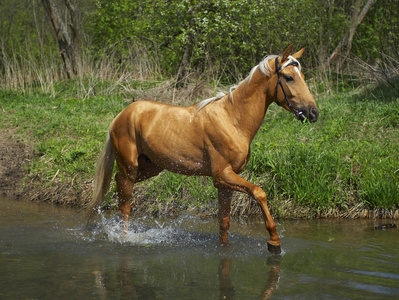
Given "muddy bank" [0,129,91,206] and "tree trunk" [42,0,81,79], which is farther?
"tree trunk" [42,0,81,79]

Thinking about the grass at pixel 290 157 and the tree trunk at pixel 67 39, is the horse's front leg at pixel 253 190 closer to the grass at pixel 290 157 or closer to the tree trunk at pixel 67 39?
the grass at pixel 290 157

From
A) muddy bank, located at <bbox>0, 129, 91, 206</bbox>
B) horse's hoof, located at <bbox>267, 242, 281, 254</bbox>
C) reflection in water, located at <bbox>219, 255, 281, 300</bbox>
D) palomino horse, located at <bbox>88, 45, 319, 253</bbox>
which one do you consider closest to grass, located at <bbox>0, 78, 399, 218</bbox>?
muddy bank, located at <bbox>0, 129, 91, 206</bbox>

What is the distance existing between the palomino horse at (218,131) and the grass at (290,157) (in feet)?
4.88

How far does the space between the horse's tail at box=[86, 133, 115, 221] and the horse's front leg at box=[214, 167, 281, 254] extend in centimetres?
156

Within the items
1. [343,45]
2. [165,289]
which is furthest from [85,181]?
[343,45]

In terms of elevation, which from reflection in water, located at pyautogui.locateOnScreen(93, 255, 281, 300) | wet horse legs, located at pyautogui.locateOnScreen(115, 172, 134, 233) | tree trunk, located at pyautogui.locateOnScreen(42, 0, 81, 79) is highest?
tree trunk, located at pyautogui.locateOnScreen(42, 0, 81, 79)

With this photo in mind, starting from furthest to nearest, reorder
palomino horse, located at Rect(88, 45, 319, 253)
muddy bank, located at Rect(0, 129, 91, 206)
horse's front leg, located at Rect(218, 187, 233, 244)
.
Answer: muddy bank, located at Rect(0, 129, 91, 206) < horse's front leg, located at Rect(218, 187, 233, 244) < palomino horse, located at Rect(88, 45, 319, 253)

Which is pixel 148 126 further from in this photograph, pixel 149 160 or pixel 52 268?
pixel 52 268

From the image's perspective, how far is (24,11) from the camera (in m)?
24.2

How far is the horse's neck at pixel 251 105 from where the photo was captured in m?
4.88

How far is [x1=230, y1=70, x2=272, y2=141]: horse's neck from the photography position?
4875mm

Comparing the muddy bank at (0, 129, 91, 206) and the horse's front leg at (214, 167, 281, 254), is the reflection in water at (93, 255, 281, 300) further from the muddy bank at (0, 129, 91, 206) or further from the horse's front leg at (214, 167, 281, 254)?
the muddy bank at (0, 129, 91, 206)

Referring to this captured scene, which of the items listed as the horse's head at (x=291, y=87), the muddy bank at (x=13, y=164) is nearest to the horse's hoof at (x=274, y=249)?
the horse's head at (x=291, y=87)

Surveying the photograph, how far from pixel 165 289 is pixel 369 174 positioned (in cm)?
397
